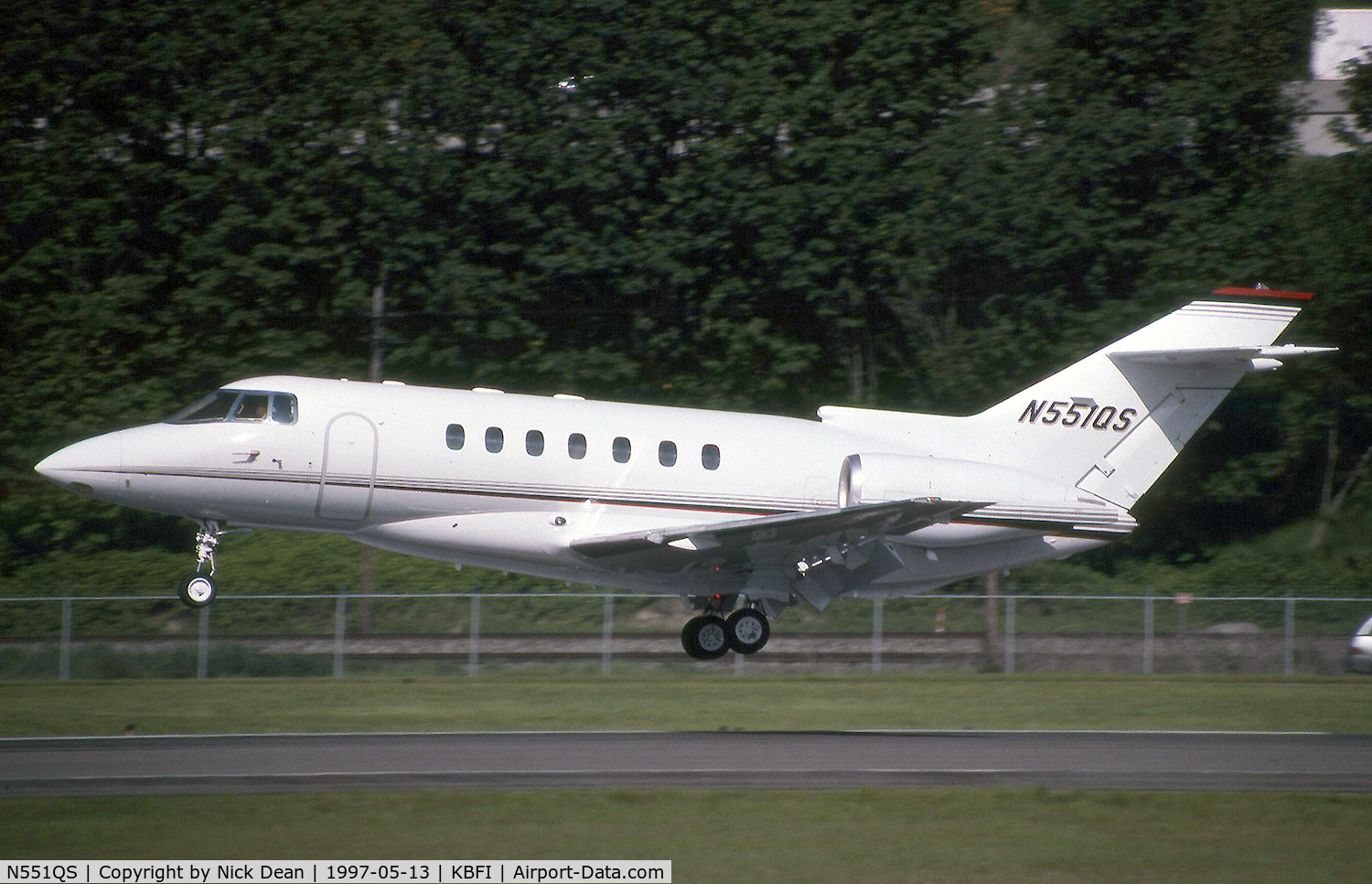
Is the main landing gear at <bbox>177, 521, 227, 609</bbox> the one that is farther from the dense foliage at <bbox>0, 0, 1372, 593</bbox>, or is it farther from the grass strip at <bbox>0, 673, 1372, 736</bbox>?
the dense foliage at <bbox>0, 0, 1372, 593</bbox>

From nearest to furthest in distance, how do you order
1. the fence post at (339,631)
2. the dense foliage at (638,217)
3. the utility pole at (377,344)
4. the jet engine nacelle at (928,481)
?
the jet engine nacelle at (928,481)
the fence post at (339,631)
the utility pole at (377,344)
the dense foliage at (638,217)

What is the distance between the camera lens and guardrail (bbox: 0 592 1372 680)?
2405 cm

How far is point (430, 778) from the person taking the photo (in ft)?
44.7

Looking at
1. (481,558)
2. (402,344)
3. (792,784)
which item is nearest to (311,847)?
(792,784)

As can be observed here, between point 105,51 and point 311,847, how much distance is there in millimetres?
24470

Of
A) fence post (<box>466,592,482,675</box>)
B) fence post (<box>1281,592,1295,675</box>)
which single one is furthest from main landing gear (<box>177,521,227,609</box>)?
fence post (<box>1281,592,1295,675</box>)

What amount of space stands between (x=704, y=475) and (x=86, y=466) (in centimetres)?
683

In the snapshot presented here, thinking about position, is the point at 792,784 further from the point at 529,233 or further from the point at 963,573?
the point at 529,233

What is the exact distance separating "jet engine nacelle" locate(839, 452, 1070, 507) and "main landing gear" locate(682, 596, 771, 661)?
1786mm

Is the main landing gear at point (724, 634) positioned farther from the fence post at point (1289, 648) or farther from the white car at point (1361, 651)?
the white car at point (1361, 651)

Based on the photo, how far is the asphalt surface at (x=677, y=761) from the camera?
13.6m

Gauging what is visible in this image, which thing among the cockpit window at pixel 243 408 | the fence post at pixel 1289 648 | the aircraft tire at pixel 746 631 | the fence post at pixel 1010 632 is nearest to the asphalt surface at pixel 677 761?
the aircraft tire at pixel 746 631

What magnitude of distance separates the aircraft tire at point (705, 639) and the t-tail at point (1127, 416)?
4.24 m
